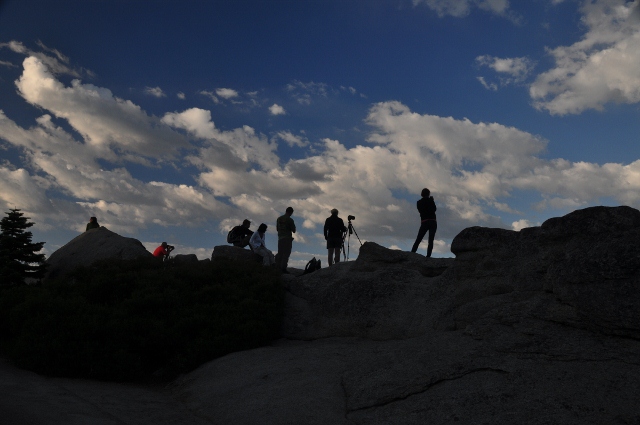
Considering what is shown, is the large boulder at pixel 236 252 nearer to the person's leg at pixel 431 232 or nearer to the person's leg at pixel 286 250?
the person's leg at pixel 286 250

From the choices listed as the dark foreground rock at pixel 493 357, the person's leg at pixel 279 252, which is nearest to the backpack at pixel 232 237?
the person's leg at pixel 279 252

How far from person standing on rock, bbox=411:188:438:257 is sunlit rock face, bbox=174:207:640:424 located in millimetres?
4646

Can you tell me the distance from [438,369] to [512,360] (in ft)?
3.48

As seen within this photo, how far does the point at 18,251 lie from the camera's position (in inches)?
677

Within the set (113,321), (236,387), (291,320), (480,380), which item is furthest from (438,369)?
(113,321)

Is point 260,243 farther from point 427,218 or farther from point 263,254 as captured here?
point 427,218

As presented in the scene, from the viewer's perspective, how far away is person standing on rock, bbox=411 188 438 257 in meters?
15.8

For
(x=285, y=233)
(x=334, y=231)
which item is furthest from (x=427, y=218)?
(x=285, y=233)

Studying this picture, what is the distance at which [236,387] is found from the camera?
868cm

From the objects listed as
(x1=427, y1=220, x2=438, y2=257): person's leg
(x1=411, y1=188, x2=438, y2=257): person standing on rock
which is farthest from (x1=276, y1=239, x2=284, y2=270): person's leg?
(x1=427, y1=220, x2=438, y2=257): person's leg

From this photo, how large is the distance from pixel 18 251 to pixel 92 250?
2285mm

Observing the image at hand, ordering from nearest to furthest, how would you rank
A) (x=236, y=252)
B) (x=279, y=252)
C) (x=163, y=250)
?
1. (x=279, y=252)
2. (x=236, y=252)
3. (x=163, y=250)

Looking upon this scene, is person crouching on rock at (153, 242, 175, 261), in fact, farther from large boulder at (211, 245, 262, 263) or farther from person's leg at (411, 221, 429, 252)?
person's leg at (411, 221, 429, 252)

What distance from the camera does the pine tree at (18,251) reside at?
55.0 ft
